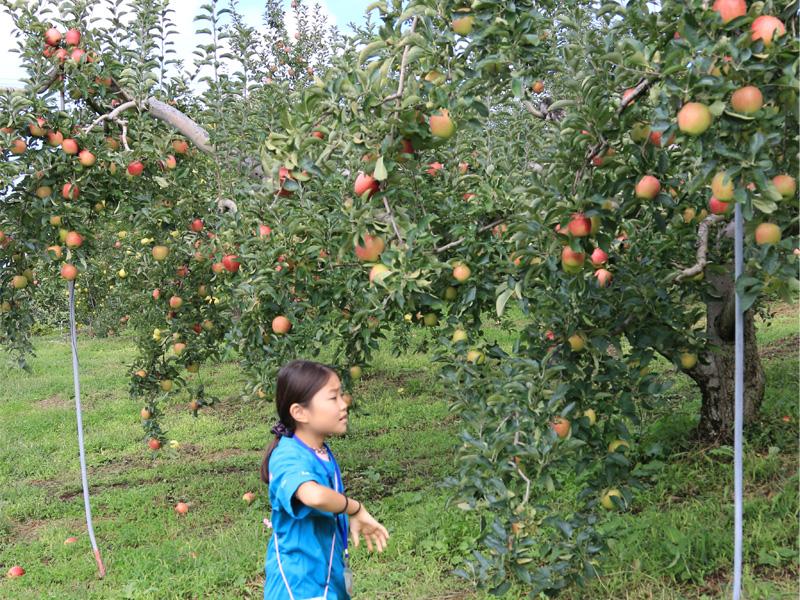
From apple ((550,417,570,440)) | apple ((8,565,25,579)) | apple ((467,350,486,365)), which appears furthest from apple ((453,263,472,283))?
apple ((8,565,25,579))

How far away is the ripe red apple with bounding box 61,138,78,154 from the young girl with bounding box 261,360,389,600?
7.51ft

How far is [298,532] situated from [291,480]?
169 millimetres

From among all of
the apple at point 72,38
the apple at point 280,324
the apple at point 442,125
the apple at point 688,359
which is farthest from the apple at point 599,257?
the apple at point 72,38

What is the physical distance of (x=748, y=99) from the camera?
1712mm

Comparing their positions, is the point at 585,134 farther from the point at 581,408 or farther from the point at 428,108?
the point at 581,408

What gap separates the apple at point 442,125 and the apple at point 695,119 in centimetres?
70

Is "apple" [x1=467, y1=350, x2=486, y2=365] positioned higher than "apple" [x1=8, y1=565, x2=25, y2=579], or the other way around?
"apple" [x1=467, y1=350, x2=486, y2=365]

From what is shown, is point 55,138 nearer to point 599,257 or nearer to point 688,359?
point 599,257

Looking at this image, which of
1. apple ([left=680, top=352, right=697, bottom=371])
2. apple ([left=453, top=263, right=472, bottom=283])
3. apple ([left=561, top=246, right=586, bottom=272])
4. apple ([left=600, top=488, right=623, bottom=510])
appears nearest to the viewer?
apple ([left=561, top=246, right=586, bottom=272])

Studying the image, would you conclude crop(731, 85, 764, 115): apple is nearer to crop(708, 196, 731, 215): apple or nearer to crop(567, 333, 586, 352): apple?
crop(708, 196, 731, 215): apple

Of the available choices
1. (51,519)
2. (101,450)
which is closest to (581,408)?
(51,519)

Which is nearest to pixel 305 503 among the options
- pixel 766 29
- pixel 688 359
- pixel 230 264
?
pixel 766 29

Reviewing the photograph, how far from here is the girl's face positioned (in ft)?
6.72

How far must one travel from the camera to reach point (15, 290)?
412cm
